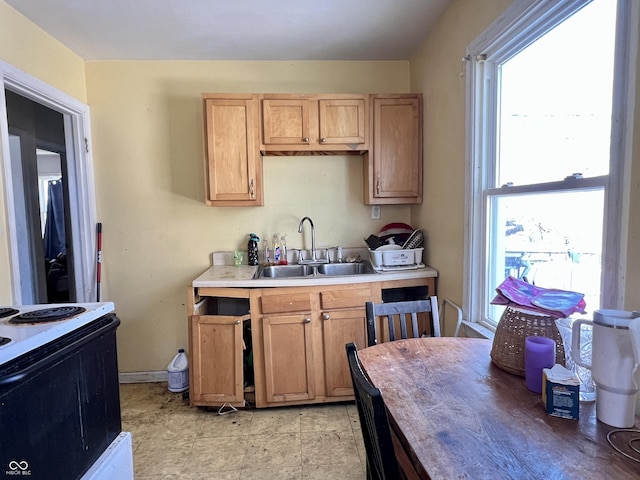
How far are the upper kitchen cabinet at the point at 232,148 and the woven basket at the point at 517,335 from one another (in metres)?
1.83

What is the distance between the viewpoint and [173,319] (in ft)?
9.14

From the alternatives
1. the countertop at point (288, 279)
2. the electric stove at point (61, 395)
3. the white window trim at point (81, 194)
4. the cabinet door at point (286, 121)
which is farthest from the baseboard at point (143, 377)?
the cabinet door at point (286, 121)

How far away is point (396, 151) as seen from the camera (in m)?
2.54

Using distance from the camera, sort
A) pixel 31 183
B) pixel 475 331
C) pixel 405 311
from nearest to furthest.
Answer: pixel 405 311
pixel 475 331
pixel 31 183

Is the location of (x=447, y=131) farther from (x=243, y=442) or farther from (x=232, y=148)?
(x=243, y=442)

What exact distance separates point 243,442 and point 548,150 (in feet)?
7.07

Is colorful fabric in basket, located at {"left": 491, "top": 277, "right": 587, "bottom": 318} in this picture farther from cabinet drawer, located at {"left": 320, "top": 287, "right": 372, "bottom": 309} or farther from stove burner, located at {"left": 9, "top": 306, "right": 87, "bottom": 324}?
stove burner, located at {"left": 9, "top": 306, "right": 87, "bottom": 324}

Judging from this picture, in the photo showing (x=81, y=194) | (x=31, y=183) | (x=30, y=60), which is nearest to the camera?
(x=30, y=60)

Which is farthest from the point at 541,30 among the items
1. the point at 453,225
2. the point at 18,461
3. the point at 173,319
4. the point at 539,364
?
the point at 173,319

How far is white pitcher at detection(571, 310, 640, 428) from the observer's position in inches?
32.0

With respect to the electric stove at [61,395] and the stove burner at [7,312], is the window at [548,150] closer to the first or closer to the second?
the electric stove at [61,395]

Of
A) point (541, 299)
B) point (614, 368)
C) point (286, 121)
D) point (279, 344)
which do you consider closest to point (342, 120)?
point (286, 121)

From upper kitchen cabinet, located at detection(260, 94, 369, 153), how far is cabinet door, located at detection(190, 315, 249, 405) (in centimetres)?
126

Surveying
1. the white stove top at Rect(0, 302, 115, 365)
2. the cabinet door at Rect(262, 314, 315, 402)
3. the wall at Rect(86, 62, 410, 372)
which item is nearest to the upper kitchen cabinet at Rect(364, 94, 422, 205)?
the wall at Rect(86, 62, 410, 372)
